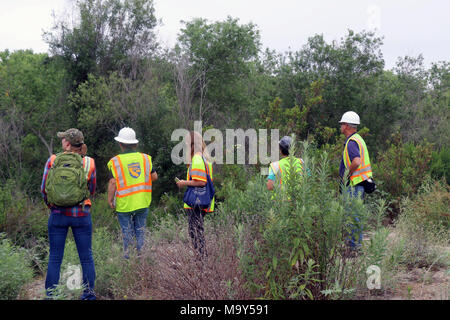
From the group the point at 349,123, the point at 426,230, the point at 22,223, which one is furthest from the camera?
the point at 22,223

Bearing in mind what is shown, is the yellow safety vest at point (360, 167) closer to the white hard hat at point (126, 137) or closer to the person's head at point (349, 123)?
the person's head at point (349, 123)

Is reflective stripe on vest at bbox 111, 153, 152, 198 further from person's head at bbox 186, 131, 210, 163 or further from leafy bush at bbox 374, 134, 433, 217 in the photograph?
leafy bush at bbox 374, 134, 433, 217

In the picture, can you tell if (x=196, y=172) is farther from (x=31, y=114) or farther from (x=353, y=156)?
(x=31, y=114)

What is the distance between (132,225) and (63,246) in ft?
3.92

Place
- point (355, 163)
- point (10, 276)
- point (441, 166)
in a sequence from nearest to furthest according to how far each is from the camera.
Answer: point (10, 276), point (355, 163), point (441, 166)

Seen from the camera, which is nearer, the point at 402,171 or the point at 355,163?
the point at 355,163

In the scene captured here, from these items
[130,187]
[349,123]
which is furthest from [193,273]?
[349,123]

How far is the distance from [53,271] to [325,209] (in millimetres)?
2529

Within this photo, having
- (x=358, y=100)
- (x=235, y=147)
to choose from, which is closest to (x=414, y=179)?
(x=235, y=147)

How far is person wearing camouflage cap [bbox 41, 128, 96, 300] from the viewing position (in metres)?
4.06

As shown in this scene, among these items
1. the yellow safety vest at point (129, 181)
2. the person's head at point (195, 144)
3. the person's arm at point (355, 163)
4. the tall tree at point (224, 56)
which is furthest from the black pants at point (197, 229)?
the tall tree at point (224, 56)

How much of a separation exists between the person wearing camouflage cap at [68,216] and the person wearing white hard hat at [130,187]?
2.79 ft

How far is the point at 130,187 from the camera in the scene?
515 centimetres

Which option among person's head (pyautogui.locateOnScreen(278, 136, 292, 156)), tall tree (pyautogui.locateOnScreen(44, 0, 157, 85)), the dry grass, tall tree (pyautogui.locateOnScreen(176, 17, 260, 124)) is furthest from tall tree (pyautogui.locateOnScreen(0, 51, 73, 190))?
person's head (pyautogui.locateOnScreen(278, 136, 292, 156))
